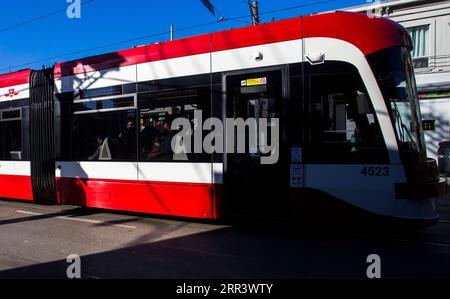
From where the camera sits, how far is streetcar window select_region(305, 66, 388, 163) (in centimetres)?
524

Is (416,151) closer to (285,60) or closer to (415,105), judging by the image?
(415,105)

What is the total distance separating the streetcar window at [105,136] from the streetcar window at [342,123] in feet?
11.5

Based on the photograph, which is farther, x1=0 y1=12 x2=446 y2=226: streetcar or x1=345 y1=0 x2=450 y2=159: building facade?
x1=345 y1=0 x2=450 y2=159: building facade

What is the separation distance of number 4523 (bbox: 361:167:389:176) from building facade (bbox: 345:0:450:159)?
42.3 feet

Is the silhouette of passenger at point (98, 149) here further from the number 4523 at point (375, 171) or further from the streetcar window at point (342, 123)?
the number 4523 at point (375, 171)

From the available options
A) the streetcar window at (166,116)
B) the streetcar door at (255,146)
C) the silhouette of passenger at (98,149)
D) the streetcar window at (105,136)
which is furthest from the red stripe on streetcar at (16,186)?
the streetcar door at (255,146)

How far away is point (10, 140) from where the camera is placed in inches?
Answer: 373

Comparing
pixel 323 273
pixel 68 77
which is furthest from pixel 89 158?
pixel 323 273

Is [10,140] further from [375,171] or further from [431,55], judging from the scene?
→ [431,55]

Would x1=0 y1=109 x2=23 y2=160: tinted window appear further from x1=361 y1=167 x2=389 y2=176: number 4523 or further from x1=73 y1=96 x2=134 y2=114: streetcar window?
x1=361 y1=167 x2=389 y2=176: number 4523

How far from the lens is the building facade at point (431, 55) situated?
16.1m

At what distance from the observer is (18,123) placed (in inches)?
365

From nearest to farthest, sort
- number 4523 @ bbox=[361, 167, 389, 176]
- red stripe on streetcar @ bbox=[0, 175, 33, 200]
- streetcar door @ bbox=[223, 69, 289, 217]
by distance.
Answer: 1. number 4523 @ bbox=[361, 167, 389, 176]
2. streetcar door @ bbox=[223, 69, 289, 217]
3. red stripe on streetcar @ bbox=[0, 175, 33, 200]

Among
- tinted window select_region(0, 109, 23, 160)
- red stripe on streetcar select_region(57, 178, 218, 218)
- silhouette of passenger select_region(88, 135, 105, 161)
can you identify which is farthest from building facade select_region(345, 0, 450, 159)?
tinted window select_region(0, 109, 23, 160)
